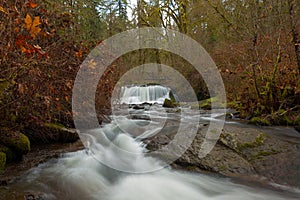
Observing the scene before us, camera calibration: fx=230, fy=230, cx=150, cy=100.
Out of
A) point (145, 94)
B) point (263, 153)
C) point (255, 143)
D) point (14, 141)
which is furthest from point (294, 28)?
point (145, 94)

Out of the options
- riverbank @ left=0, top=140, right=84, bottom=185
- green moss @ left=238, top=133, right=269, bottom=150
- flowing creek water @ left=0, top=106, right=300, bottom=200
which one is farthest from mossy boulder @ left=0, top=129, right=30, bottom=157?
green moss @ left=238, top=133, right=269, bottom=150

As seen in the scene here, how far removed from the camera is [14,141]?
3438 millimetres

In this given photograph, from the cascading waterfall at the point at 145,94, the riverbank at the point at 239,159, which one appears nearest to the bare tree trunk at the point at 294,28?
the riverbank at the point at 239,159

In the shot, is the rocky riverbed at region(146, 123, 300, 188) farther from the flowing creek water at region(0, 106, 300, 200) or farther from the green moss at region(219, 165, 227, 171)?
the flowing creek water at region(0, 106, 300, 200)

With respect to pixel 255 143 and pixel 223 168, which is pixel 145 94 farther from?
pixel 223 168

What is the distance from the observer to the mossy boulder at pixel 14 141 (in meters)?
3.36

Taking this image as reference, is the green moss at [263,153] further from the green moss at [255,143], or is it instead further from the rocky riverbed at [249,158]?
the green moss at [255,143]

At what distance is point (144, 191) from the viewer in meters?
3.15

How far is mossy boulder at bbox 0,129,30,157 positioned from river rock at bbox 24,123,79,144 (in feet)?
1.80

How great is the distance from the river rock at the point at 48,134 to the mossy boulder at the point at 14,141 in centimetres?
55

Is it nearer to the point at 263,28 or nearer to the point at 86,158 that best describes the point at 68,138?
the point at 86,158

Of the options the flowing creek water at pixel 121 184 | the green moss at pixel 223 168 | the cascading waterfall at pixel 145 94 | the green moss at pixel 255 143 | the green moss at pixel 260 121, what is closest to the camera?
the flowing creek water at pixel 121 184

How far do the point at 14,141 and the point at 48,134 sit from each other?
0.95m

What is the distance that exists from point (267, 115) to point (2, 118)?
591 cm
